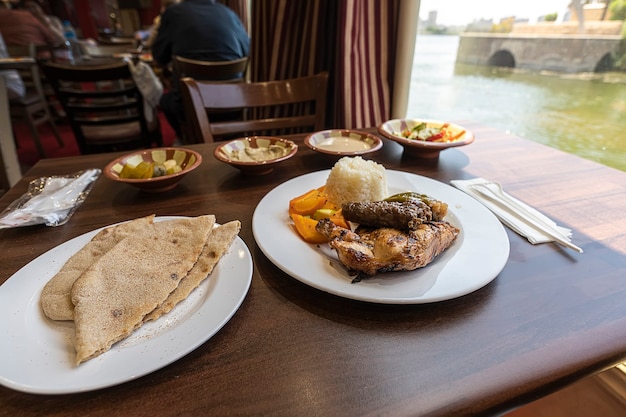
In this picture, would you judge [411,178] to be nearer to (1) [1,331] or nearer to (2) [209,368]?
(2) [209,368]

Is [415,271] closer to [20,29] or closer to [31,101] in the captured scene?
[31,101]

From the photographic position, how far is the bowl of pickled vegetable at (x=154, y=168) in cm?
109

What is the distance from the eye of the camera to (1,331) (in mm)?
567

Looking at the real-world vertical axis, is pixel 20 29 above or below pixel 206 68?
above

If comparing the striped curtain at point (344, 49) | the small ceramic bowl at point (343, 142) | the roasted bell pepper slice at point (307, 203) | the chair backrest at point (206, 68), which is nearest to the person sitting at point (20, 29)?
the chair backrest at point (206, 68)

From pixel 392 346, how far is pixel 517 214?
2.13 ft

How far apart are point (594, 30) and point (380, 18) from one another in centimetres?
120

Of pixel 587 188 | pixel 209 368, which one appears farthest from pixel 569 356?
pixel 587 188

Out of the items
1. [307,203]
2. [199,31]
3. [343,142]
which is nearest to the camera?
[307,203]

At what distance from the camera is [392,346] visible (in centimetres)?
61

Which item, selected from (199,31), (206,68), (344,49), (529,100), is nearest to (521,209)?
(344,49)

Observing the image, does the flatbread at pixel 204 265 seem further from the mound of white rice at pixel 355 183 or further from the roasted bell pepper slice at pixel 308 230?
the mound of white rice at pixel 355 183

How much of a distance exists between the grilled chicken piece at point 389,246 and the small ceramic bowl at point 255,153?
0.50 metres

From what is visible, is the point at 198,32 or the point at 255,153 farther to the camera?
the point at 198,32
